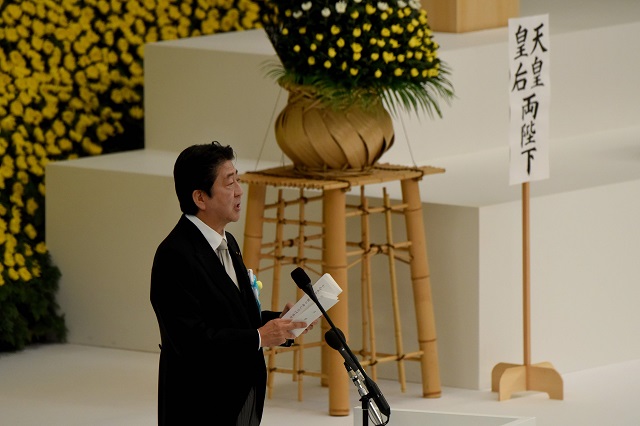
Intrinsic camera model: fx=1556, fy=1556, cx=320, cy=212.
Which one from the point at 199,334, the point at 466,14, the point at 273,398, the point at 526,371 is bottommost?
A: the point at 273,398

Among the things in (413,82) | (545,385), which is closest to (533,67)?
(413,82)

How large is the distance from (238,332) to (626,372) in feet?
10.3

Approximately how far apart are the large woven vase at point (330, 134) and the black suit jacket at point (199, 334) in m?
1.93

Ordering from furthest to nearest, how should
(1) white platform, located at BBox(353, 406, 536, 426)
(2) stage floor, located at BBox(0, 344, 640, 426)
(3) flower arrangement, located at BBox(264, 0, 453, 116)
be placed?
(2) stage floor, located at BBox(0, 344, 640, 426)
(3) flower arrangement, located at BBox(264, 0, 453, 116)
(1) white platform, located at BBox(353, 406, 536, 426)

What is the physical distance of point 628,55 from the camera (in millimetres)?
8109

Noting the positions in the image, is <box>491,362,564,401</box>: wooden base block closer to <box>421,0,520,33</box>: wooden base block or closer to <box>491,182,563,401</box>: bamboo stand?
<box>491,182,563,401</box>: bamboo stand

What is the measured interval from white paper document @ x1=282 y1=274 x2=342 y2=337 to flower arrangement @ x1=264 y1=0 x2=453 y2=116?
6.11 feet

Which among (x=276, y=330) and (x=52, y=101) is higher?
(x=52, y=101)

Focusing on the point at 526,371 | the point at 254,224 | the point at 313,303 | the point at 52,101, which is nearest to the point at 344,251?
the point at 254,224

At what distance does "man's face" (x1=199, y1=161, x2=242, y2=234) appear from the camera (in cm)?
369

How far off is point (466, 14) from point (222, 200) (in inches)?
173

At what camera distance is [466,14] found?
7859 millimetres

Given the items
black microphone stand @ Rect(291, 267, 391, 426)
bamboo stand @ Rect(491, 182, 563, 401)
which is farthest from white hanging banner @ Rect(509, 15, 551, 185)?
black microphone stand @ Rect(291, 267, 391, 426)

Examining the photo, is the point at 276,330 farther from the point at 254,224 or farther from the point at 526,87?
the point at 526,87
